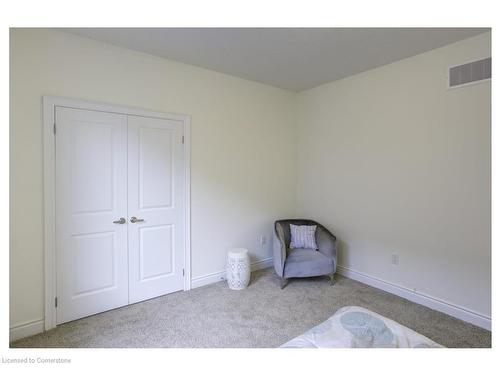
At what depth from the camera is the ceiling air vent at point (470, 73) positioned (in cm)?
227

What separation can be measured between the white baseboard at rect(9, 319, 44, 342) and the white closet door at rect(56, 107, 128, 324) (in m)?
0.14

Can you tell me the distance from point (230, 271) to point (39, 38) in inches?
112

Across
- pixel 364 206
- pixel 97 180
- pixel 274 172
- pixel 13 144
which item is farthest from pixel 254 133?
pixel 13 144

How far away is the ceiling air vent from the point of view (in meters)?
2.27

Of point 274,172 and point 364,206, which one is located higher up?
point 274,172

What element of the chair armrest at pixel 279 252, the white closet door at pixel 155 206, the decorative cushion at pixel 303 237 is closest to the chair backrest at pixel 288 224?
the decorative cushion at pixel 303 237

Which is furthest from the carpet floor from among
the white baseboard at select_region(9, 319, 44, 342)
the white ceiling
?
the white ceiling

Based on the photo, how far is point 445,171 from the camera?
8.34 ft

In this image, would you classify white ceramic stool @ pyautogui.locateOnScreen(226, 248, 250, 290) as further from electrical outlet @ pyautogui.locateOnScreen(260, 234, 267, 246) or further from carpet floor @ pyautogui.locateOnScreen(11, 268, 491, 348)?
electrical outlet @ pyautogui.locateOnScreen(260, 234, 267, 246)

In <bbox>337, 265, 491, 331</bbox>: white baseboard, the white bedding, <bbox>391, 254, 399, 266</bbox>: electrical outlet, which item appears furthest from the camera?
<bbox>391, 254, 399, 266</bbox>: electrical outlet

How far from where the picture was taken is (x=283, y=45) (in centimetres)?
255

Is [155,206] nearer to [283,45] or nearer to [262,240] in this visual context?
[262,240]

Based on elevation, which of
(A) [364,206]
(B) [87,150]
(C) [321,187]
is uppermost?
(B) [87,150]
